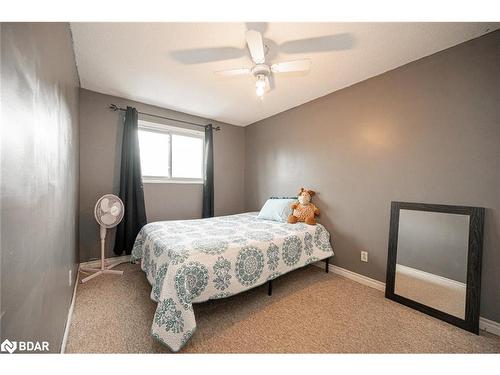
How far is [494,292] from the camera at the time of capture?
156 centimetres

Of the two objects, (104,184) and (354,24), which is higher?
(354,24)

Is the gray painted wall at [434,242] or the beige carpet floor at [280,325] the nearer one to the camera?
the beige carpet floor at [280,325]

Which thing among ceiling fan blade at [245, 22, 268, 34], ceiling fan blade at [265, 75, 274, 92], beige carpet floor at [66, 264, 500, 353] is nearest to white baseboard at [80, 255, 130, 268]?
beige carpet floor at [66, 264, 500, 353]

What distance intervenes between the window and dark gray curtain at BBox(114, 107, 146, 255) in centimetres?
21

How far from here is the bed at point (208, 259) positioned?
1368 millimetres

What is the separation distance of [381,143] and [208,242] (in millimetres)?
2126

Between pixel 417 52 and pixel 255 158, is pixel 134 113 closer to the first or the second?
pixel 255 158

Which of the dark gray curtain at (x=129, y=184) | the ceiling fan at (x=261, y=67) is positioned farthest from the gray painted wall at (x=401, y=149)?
the dark gray curtain at (x=129, y=184)

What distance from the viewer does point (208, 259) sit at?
1.60 meters

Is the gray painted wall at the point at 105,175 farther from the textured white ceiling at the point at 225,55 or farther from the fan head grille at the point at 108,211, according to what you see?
the fan head grille at the point at 108,211

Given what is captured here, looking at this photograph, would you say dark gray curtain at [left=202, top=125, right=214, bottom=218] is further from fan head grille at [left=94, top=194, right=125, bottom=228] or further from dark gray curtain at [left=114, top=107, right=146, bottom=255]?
fan head grille at [left=94, top=194, right=125, bottom=228]

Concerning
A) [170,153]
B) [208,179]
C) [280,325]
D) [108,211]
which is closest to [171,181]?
[170,153]

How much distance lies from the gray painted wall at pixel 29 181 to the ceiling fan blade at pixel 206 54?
3.17 feet
